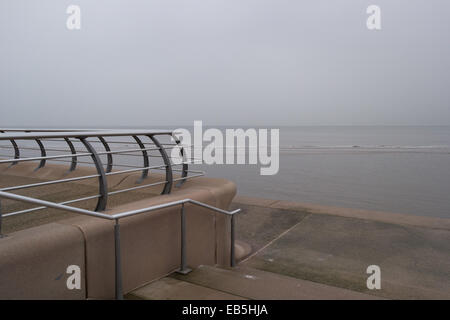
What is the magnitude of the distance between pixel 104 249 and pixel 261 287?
1469mm

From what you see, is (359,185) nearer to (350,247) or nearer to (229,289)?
(350,247)

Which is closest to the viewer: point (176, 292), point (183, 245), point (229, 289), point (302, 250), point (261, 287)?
point (176, 292)

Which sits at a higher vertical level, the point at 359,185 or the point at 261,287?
the point at 261,287

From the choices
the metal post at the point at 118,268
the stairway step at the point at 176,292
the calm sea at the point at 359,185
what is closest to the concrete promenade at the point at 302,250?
the stairway step at the point at 176,292

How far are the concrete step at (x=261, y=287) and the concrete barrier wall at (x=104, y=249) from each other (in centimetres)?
37

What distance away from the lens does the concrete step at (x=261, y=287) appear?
10.9ft

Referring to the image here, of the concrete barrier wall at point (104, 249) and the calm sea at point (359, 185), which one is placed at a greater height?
the concrete barrier wall at point (104, 249)

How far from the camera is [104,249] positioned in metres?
3.09

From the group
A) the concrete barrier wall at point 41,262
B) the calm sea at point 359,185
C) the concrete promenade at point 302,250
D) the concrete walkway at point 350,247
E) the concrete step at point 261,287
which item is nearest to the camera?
the concrete barrier wall at point 41,262

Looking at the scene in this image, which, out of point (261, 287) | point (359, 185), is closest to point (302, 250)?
point (261, 287)

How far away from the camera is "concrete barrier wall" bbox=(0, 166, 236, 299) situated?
2514mm

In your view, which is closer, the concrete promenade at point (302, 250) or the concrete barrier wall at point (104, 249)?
the concrete barrier wall at point (104, 249)

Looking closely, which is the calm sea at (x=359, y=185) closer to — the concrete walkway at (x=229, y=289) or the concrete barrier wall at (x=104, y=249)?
the concrete barrier wall at (x=104, y=249)
